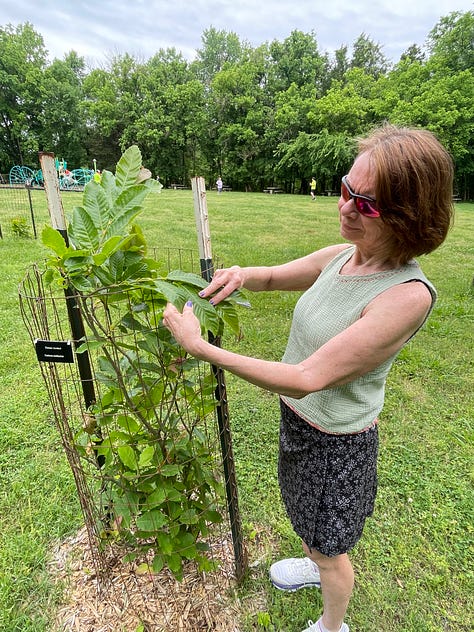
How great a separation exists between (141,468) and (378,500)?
1598mm

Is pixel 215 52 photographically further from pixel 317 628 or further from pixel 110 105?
pixel 317 628

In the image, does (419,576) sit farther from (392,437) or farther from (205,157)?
(205,157)

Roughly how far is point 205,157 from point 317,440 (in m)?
35.5

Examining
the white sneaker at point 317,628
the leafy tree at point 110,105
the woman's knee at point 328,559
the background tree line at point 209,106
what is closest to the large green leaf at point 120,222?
the woman's knee at point 328,559

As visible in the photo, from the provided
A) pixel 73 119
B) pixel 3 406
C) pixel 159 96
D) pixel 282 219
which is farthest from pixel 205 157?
pixel 3 406

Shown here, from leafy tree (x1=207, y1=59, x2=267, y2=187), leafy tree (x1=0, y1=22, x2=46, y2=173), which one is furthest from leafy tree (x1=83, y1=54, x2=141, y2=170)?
leafy tree (x1=207, y1=59, x2=267, y2=187)

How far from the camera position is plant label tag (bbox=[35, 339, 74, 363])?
1.06 meters

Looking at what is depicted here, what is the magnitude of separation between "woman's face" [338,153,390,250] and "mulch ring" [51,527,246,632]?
4.98 feet

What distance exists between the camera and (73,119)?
33.2 m

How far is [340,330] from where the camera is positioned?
42.2 inches

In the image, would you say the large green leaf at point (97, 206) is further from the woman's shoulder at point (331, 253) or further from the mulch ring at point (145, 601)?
the mulch ring at point (145, 601)

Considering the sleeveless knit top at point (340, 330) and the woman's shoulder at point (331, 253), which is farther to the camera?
the woman's shoulder at point (331, 253)

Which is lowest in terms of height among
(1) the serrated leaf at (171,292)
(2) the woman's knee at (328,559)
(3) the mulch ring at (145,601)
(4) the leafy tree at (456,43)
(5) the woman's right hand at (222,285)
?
(3) the mulch ring at (145,601)

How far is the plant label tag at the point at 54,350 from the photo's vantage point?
1062 millimetres
